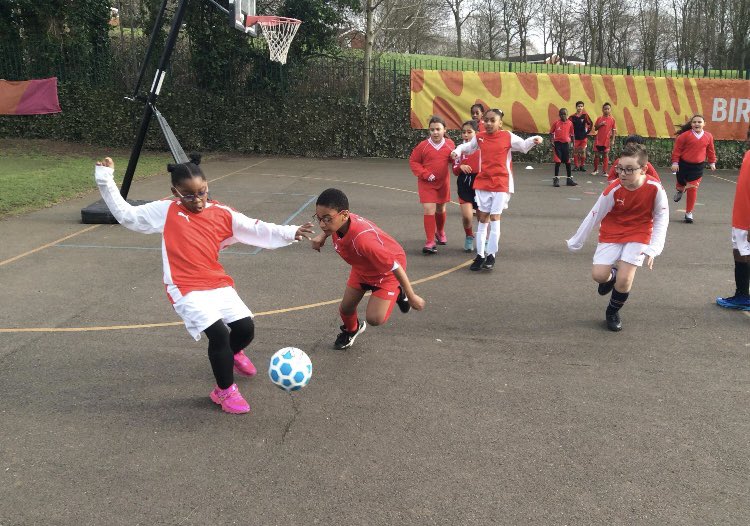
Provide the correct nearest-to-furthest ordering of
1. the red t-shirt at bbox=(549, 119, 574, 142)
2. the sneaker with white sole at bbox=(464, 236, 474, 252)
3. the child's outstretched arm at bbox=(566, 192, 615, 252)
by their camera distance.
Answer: the child's outstretched arm at bbox=(566, 192, 615, 252), the sneaker with white sole at bbox=(464, 236, 474, 252), the red t-shirt at bbox=(549, 119, 574, 142)

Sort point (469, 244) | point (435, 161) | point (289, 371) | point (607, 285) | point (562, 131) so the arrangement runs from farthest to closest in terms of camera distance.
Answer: point (562, 131) < point (469, 244) < point (435, 161) < point (607, 285) < point (289, 371)

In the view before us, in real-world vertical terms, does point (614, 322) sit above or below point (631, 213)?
below

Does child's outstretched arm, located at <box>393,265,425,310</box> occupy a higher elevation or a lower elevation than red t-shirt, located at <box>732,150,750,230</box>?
lower

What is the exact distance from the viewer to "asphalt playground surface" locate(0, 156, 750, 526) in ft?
11.2

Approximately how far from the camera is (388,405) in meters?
4.50

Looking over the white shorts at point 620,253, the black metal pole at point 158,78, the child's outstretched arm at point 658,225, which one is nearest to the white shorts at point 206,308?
the white shorts at point 620,253

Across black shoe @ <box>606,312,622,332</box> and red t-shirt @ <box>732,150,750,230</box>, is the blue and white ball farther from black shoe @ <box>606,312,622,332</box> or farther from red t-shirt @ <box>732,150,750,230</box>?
red t-shirt @ <box>732,150,750,230</box>

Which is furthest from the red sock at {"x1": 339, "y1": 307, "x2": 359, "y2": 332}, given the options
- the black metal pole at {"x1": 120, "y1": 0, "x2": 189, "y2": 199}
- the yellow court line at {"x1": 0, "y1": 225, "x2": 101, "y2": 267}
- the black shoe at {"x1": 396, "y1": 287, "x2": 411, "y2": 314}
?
the black metal pole at {"x1": 120, "y1": 0, "x2": 189, "y2": 199}

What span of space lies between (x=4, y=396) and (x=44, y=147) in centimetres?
1824

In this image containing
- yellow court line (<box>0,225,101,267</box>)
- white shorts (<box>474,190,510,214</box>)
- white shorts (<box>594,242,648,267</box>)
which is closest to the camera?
white shorts (<box>594,242,648,267</box>)

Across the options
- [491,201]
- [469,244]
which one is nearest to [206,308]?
[491,201]

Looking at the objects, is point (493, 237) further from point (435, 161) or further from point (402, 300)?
point (402, 300)

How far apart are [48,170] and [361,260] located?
13.6 m

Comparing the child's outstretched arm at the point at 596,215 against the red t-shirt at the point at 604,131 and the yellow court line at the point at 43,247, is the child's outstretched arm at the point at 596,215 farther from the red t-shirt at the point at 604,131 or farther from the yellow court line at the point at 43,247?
the red t-shirt at the point at 604,131
